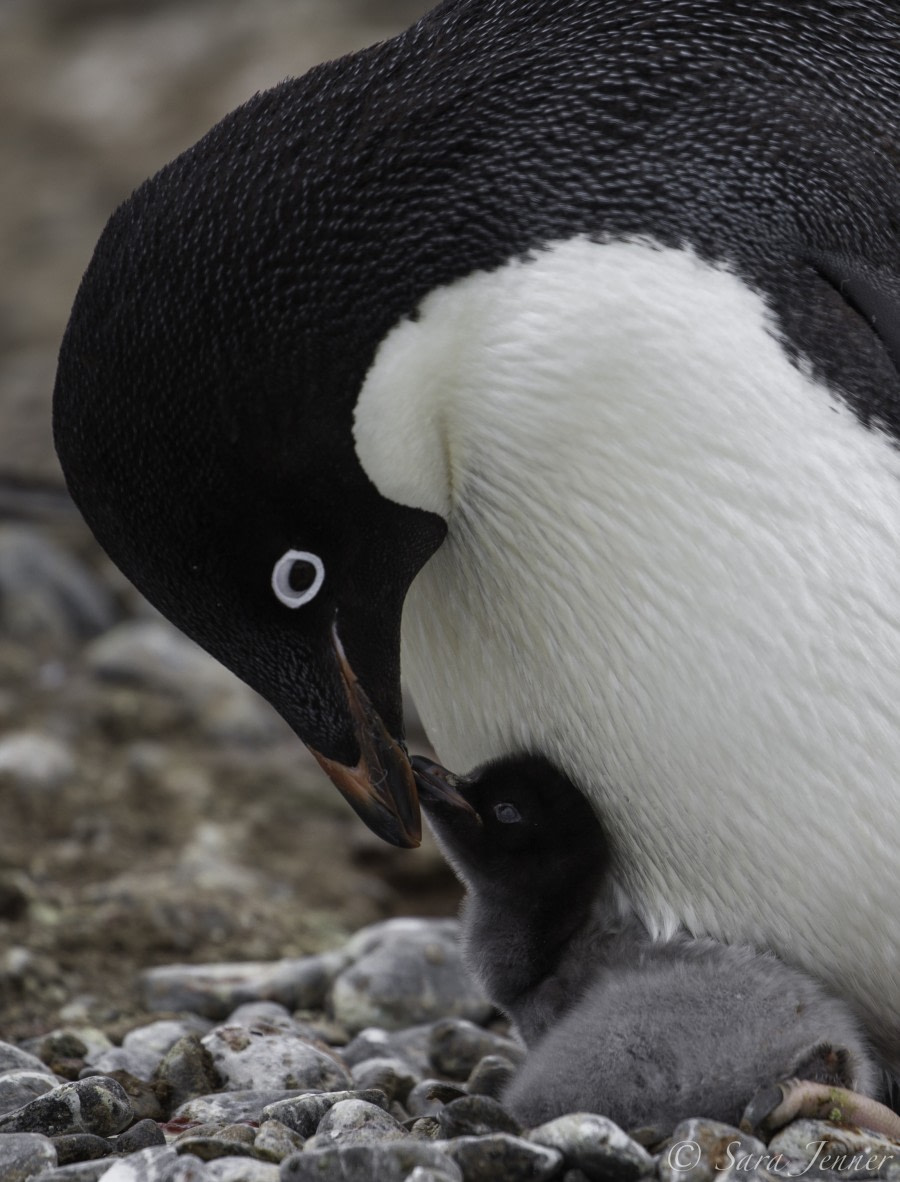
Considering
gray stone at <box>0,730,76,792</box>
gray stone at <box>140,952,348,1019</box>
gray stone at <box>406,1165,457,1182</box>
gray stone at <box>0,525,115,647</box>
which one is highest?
gray stone at <box>0,525,115,647</box>

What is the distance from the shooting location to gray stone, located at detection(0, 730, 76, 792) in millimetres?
4727

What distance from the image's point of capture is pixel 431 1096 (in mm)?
2625

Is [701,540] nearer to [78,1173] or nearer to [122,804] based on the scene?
[78,1173]

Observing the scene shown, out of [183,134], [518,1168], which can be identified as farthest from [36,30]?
[518,1168]

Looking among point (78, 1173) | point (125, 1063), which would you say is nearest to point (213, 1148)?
point (78, 1173)

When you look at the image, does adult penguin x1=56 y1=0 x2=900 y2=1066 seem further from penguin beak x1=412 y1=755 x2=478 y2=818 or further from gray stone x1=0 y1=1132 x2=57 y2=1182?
gray stone x1=0 y1=1132 x2=57 y2=1182

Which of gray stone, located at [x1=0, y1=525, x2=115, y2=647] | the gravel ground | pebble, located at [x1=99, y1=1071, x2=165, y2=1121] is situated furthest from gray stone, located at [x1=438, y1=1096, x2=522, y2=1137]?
gray stone, located at [x1=0, y1=525, x2=115, y2=647]

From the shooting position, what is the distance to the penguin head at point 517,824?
2686 mm

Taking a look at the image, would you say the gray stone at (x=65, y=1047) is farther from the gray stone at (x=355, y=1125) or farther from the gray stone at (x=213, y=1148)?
the gray stone at (x=213, y=1148)

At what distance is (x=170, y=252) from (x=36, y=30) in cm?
1051

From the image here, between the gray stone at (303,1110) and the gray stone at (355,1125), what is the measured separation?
3 cm

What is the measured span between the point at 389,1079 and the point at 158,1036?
53cm

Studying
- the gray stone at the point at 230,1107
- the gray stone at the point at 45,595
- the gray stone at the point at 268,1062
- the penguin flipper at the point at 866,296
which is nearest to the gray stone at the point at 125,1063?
the gray stone at the point at 268,1062

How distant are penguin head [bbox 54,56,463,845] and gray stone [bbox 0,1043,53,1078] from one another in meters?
0.73
